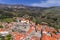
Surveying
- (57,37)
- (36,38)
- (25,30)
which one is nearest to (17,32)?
(25,30)

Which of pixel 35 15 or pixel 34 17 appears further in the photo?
pixel 35 15

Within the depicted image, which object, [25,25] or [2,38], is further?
[25,25]

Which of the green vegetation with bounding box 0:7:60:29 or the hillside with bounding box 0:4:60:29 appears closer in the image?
the green vegetation with bounding box 0:7:60:29

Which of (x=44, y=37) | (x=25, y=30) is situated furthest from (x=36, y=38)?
(x=25, y=30)

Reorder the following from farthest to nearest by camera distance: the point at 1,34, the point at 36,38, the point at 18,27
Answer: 1. the point at 18,27
2. the point at 1,34
3. the point at 36,38

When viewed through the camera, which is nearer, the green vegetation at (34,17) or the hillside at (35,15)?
the green vegetation at (34,17)

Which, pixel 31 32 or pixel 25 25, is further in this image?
pixel 25 25

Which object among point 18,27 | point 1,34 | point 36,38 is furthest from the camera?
point 18,27

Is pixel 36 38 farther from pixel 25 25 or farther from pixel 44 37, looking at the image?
pixel 25 25

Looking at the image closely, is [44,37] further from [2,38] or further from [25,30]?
[2,38]

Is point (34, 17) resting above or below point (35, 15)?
above
